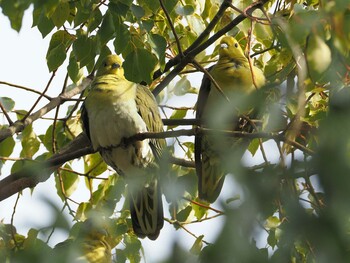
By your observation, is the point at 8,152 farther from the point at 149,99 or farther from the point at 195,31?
the point at 195,31

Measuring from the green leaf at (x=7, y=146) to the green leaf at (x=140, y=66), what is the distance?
3.64ft

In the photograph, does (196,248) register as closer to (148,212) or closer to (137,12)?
(137,12)

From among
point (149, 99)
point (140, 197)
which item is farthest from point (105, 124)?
point (140, 197)

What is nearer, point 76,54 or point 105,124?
point 76,54

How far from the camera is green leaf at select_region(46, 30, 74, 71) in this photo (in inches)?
115

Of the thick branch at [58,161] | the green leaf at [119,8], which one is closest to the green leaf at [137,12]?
the green leaf at [119,8]

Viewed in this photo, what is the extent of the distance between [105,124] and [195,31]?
2.12 ft

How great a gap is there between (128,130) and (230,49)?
2.99 feet

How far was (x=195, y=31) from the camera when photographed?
3.11 metres

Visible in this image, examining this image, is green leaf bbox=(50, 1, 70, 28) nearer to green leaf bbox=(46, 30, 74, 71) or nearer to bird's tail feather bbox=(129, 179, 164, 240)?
green leaf bbox=(46, 30, 74, 71)

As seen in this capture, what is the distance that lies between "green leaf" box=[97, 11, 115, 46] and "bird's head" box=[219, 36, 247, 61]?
141cm

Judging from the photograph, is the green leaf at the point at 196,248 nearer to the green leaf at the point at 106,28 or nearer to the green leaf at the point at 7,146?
the green leaf at the point at 106,28

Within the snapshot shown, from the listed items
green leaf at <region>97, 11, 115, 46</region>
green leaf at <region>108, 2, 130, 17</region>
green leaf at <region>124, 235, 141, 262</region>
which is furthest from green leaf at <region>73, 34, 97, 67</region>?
green leaf at <region>124, 235, 141, 262</region>

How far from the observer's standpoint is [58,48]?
2953 mm
